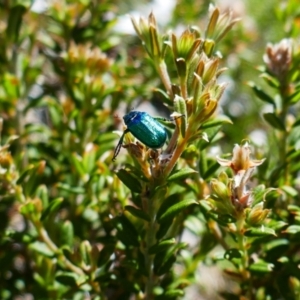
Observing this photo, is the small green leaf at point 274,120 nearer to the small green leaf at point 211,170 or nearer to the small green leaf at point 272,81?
the small green leaf at point 272,81

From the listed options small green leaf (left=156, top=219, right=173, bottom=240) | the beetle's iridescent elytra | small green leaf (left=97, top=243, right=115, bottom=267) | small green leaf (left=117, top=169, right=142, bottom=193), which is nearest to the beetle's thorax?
the beetle's iridescent elytra

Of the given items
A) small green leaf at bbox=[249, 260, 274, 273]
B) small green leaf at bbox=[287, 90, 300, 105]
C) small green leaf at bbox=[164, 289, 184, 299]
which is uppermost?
small green leaf at bbox=[287, 90, 300, 105]

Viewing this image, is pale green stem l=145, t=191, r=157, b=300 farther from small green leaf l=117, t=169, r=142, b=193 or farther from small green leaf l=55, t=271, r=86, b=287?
small green leaf l=55, t=271, r=86, b=287

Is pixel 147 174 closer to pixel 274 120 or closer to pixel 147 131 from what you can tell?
pixel 147 131

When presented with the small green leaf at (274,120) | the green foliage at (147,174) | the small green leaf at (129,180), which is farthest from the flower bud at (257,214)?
the small green leaf at (274,120)

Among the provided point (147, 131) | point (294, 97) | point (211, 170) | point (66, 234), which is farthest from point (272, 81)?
point (66, 234)

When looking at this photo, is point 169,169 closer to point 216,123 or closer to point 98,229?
point 216,123
